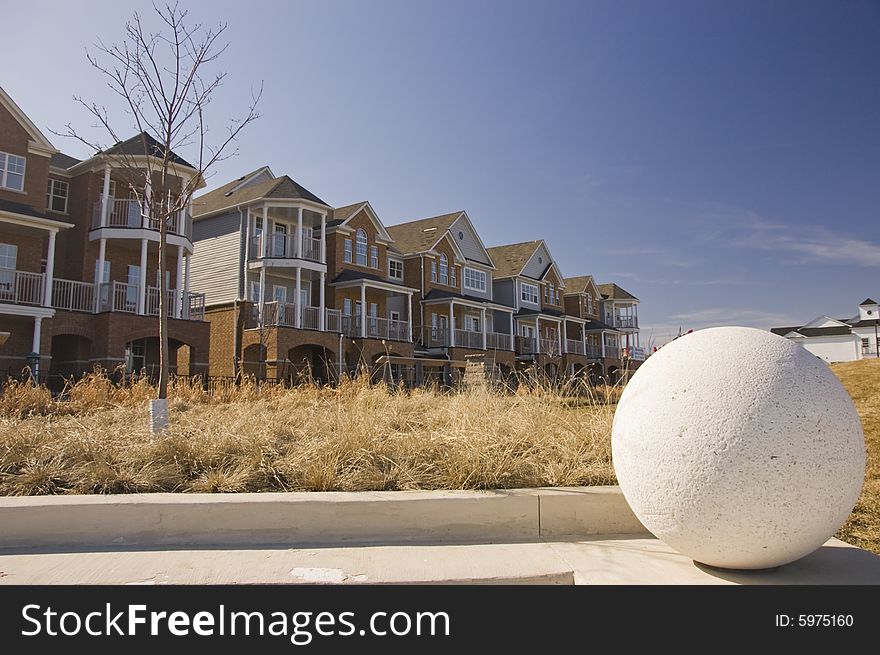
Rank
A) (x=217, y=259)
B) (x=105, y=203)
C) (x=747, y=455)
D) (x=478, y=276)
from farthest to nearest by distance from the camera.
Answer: (x=478, y=276), (x=217, y=259), (x=105, y=203), (x=747, y=455)

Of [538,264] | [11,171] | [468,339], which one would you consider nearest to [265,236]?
[11,171]

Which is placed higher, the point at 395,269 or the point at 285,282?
the point at 395,269

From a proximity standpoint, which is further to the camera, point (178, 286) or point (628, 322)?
point (628, 322)

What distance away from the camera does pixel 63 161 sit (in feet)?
86.8

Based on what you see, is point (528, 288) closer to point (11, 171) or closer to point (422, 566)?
point (11, 171)

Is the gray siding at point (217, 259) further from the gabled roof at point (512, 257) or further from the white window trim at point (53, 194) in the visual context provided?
the gabled roof at point (512, 257)

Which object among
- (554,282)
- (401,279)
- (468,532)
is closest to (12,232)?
(401,279)

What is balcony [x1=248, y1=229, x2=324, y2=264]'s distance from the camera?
27984 millimetres

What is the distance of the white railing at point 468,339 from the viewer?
36.3 metres

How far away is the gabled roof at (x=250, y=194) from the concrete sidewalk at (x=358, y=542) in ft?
81.0

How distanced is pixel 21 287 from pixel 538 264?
118 ft

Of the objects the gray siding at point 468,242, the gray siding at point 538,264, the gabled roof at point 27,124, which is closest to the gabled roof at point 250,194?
the gabled roof at point 27,124

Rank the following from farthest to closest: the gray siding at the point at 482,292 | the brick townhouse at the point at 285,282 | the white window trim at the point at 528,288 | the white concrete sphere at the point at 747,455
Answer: the white window trim at the point at 528,288
the gray siding at the point at 482,292
the brick townhouse at the point at 285,282
the white concrete sphere at the point at 747,455

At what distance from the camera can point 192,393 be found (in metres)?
11.0
